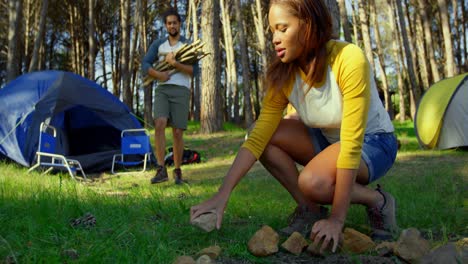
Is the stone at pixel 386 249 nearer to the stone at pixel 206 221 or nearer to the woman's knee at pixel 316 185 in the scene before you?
the woman's knee at pixel 316 185

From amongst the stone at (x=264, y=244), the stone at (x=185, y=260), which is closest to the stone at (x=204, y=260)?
the stone at (x=185, y=260)

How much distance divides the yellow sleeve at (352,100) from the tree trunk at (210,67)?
28.2 feet

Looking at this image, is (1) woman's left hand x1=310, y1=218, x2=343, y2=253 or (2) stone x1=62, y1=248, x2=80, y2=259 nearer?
(2) stone x1=62, y1=248, x2=80, y2=259

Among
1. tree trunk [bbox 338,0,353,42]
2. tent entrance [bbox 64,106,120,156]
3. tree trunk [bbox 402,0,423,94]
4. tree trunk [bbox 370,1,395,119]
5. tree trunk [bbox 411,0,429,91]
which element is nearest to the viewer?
tent entrance [bbox 64,106,120,156]

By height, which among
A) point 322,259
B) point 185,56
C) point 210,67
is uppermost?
point 210,67

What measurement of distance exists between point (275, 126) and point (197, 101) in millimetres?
18004

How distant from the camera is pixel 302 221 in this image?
8.95ft

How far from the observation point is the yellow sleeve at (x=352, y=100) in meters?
2.28

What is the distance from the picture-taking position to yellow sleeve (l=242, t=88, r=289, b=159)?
2.62 metres

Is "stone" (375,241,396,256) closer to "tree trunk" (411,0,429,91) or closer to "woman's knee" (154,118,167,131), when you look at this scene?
"woman's knee" (154,118,167,131)

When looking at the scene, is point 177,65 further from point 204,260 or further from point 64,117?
point 204,260

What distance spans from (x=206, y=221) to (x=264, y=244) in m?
0.30

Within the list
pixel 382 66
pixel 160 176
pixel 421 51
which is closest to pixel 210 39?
pixel 160 176

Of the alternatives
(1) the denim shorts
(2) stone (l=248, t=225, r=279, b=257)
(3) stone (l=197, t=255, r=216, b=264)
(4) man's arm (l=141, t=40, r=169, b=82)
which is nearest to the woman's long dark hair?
(1) the denim shorts
